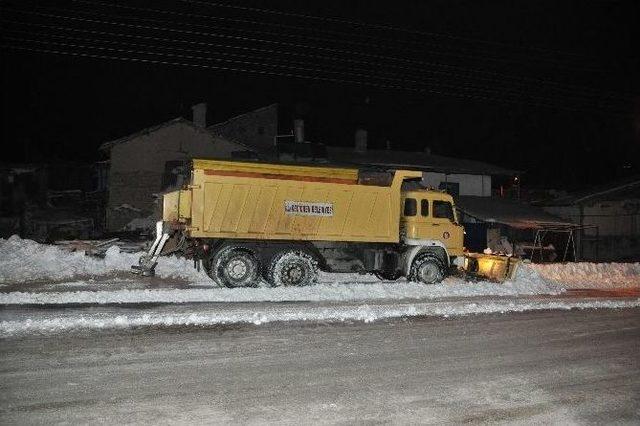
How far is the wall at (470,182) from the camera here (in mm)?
36062

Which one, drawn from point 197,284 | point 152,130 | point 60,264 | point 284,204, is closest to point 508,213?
point 284,204

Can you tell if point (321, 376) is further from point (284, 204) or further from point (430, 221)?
point (430, 221)

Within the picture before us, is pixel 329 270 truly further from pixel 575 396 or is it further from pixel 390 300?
pixel 575 396

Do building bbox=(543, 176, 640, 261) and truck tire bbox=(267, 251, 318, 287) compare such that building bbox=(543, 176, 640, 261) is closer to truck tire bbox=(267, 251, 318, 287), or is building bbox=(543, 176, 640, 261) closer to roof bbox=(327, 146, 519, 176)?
roof bbox=(327, 146, 519, 176)

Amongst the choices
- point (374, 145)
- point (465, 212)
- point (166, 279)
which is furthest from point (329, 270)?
point (374, 145)

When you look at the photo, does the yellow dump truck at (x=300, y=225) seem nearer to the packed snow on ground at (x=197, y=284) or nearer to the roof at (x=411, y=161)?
the packed snow on ground at (x=197, y=284)

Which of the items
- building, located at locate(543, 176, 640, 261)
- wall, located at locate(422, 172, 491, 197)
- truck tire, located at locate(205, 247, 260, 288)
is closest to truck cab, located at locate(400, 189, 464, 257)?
truck tire, located at locate(205, 247, 260, 288)

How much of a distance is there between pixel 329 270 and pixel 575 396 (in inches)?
409

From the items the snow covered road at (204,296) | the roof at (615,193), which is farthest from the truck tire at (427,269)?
the roof at (615,193)

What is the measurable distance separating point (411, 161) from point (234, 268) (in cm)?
2253

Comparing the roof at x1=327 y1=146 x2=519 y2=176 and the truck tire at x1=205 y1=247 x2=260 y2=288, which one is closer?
the truck tire at x1=205 y1=247 x2=260 y2=288

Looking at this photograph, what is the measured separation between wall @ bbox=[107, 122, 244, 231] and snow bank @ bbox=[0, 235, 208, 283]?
13.1 meters

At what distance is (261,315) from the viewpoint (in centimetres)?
1116

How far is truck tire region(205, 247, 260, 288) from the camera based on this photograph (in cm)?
1555
